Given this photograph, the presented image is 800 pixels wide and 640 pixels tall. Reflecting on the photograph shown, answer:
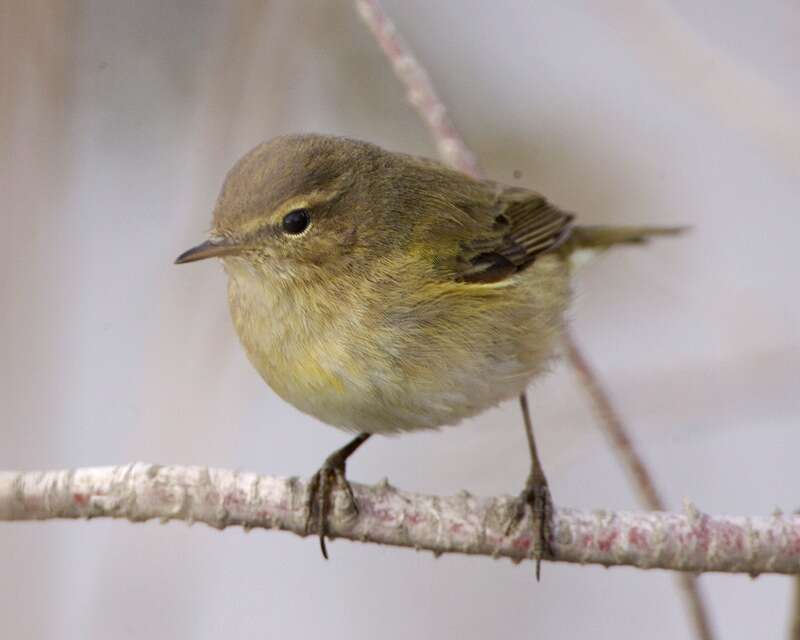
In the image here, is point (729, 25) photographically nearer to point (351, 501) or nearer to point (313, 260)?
point (313, 260)

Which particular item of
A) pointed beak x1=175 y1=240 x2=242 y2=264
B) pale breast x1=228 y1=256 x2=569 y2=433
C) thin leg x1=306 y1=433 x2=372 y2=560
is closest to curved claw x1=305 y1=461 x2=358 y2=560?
thin leg x1=306 y1=433 x2=372 y2=560

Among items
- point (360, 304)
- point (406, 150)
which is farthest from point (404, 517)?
point (406, 150)

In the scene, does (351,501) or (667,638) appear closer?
(351,501)

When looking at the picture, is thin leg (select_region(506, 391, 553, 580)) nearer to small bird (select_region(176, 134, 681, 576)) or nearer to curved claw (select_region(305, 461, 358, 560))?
small bird (select_region(176, 134, 681, 576))

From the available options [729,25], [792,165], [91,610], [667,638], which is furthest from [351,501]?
[729,25]

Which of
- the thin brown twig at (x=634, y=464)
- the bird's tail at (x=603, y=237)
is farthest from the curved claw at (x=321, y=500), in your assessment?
the bird's tail at (x=603, y=237)
